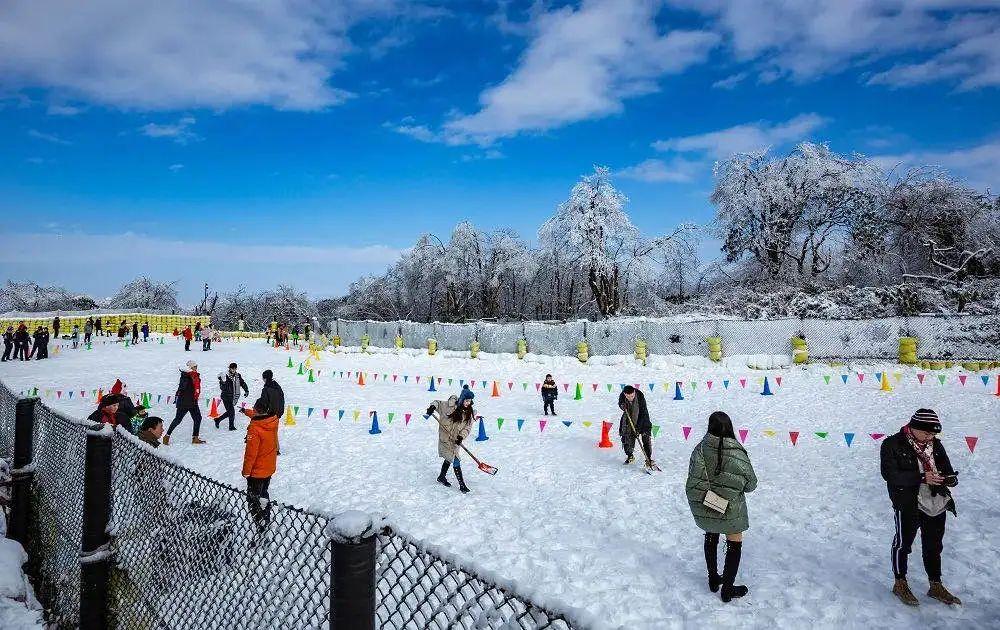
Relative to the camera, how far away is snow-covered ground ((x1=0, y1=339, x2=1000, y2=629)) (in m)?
5.25

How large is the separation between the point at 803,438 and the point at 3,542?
13114 millimetres

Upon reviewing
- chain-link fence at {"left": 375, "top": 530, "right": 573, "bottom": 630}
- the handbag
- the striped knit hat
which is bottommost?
the handbag

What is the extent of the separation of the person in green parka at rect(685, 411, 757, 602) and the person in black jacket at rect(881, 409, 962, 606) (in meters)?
1.17

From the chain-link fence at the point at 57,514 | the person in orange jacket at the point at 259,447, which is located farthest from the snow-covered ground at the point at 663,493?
the chain-link fence at the point at 57,514

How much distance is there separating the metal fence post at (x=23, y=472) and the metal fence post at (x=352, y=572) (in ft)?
18.7

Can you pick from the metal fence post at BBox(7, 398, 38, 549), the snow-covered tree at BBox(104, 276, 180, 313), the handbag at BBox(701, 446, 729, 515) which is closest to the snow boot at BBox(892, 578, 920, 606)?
the handbag at BBox(701, 446, 729, 515)

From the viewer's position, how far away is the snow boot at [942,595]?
16.2ft

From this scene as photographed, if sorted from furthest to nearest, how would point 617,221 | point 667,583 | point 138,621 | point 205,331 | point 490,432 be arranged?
point 617,221
point 205,331
point 490,432
point 667,583
point 138,621

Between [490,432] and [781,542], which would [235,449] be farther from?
[781,542]

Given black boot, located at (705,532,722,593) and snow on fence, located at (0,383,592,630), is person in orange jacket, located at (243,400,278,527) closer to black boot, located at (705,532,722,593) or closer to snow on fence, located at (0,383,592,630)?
snow on fence, located at (0,383,592,630)

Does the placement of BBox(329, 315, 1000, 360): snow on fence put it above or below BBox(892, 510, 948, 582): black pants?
above

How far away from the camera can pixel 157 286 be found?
10431cm

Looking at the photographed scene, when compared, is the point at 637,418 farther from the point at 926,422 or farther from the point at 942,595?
the point at 926,422

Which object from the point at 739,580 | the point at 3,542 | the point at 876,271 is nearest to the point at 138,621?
the point at 3,542
